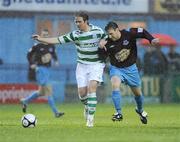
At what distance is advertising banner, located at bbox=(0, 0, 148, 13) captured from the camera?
114 feet

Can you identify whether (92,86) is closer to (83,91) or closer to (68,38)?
(83,91)

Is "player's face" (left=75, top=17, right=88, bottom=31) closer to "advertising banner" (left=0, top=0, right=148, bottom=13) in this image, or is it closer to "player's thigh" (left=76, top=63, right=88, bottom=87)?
"player's thigh" (left=76, top=63, right=88, bottom=87)

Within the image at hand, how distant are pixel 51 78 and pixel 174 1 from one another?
24.2 ft

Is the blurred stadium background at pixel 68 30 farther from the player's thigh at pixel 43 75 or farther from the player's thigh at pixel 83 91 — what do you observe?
the player's thigh at pixel 83 91

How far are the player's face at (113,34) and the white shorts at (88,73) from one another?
0.65 m

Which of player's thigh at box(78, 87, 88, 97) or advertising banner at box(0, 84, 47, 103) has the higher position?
player's thigh at box(78, 87, 88, 97)

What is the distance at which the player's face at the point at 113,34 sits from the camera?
17.2 metres

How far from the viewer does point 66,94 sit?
3033 centimetres

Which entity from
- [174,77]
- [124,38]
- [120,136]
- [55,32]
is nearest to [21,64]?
[55,32]

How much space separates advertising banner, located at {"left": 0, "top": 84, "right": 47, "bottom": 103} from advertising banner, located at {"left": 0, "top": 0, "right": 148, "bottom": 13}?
586 centimetres

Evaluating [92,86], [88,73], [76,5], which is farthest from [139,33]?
[76,5]

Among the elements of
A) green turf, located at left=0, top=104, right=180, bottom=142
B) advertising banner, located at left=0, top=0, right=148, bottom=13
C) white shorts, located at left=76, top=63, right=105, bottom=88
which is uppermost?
white shorts, located at left=76, top=63, right=105, bottom=88

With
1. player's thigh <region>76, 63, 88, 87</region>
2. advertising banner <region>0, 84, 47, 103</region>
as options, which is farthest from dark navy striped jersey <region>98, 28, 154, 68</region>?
advertising banner <region>0, 84, 47, 103</region>

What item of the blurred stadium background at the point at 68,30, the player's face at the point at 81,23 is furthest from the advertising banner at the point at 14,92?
the player's face at the point at 81,23
